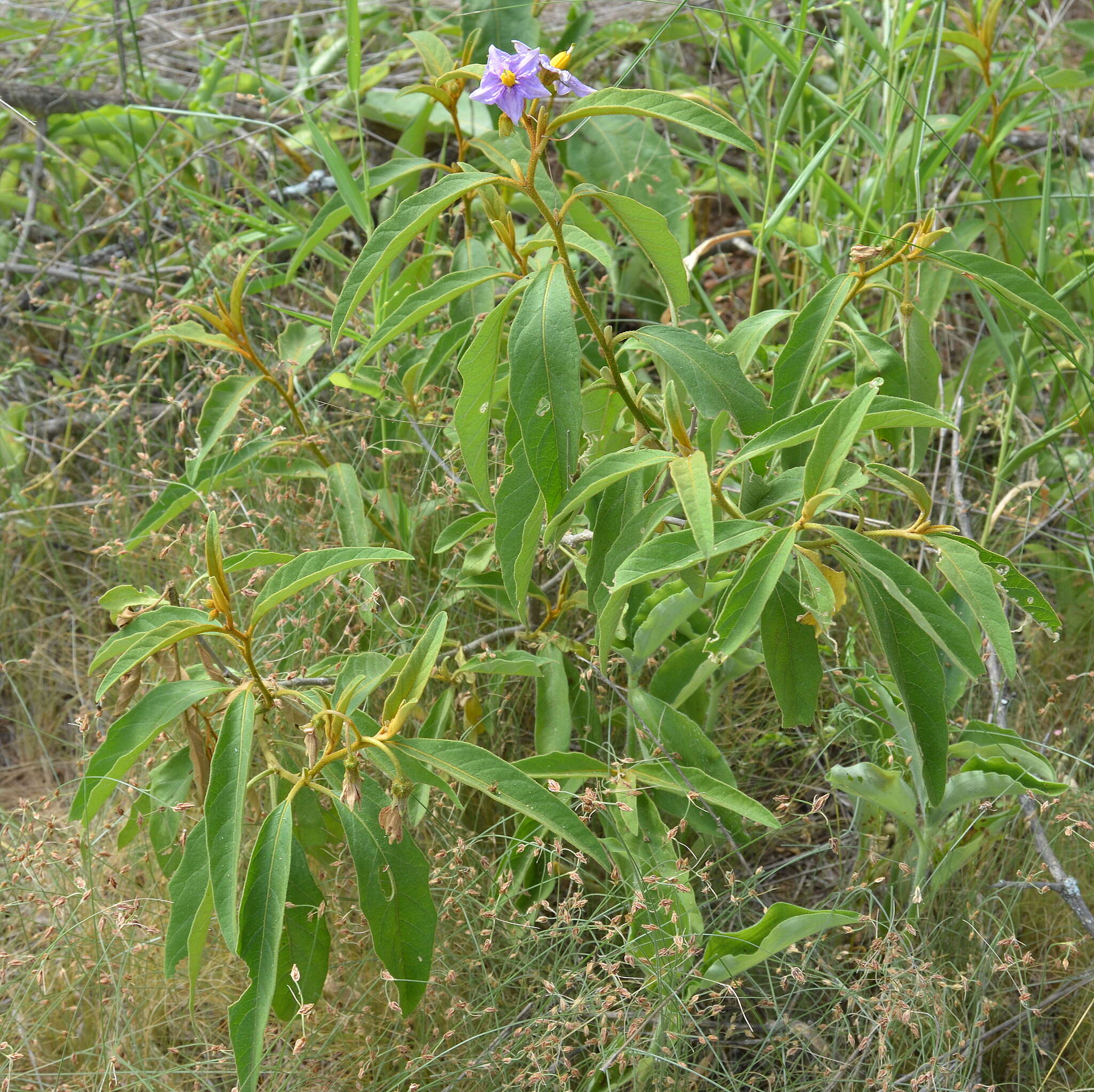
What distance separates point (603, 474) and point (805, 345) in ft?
1.16

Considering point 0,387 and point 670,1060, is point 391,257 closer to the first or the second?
point 670,1060

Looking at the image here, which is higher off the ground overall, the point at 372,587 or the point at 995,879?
the point at 372,587

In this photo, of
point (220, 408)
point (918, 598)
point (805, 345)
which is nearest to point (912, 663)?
point (918, 598)

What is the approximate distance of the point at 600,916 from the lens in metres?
1.37

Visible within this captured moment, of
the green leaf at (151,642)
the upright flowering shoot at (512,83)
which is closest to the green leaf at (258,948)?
the green leaf at (151,642)

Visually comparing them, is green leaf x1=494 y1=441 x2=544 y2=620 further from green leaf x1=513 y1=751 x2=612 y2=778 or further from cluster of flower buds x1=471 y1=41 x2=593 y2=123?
cluster of flower buds x1=471 y1=41 x2=593 y2=123

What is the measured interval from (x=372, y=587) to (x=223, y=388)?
410 mm

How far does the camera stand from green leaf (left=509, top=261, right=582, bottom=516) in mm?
1096

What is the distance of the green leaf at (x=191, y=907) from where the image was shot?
119 cm

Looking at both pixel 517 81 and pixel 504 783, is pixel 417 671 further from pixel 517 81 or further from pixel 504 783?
pixel 517 81

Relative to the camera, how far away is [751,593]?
3.56 ft

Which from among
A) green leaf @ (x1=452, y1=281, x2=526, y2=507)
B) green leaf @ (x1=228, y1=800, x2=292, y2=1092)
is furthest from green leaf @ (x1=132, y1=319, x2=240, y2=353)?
green leaf @ (x1=228, y1=800, x2=292, y2=1092)

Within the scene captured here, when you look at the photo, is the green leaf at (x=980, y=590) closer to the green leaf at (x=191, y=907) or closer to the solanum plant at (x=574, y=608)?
the solanum plant at (x=574, y=608)

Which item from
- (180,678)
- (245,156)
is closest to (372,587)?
(180,678)
